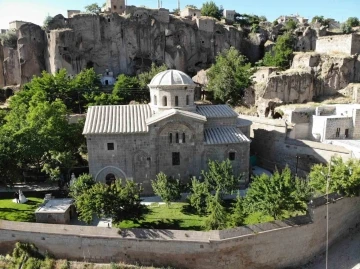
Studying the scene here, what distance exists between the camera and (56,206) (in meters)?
18.2

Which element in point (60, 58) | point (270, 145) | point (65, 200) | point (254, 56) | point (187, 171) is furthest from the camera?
point (254, 56)

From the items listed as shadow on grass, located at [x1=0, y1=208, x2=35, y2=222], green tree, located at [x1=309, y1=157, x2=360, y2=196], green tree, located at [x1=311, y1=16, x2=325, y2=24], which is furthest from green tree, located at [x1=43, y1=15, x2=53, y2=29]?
green tree, located at [x1=311, y1=16, x2=325, y2=24]

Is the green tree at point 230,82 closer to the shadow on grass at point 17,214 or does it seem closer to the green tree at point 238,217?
the green tree at point 238,217

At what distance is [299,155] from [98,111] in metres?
16.0

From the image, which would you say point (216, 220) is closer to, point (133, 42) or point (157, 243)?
point (157, 243)

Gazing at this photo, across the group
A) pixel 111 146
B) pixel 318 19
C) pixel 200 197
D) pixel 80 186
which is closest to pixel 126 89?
pixel 111 146

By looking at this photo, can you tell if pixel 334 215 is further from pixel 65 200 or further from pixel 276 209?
pixel 65 200

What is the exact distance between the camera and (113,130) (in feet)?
68.8

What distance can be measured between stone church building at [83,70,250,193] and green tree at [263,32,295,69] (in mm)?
24082

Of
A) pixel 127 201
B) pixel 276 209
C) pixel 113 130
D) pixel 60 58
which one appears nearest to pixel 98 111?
pixel 113 130

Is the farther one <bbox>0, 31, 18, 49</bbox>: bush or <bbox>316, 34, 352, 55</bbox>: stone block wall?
<bbox>0, 31, 18, 49</bbox>: bush

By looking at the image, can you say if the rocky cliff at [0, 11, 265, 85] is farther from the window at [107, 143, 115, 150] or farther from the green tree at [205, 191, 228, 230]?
the green tree at [205, 191, 228, 230]

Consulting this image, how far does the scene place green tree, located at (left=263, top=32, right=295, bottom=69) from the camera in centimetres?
4294

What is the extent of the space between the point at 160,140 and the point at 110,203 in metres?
6.80
